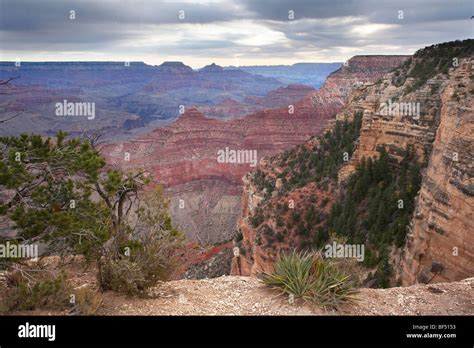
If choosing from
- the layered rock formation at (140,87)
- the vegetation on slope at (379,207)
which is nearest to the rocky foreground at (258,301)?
the vegetation on slope at (379,207)

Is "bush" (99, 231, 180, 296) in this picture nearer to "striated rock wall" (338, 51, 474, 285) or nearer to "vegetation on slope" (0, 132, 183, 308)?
"vegetation on slope" (0, 132, 183, 308)

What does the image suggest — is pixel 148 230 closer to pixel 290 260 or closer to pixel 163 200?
pixel 163 200

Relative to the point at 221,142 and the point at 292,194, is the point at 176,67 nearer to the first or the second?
the point at 221,142

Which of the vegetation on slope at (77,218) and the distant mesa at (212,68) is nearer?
the vegetation on slope at (77,218)

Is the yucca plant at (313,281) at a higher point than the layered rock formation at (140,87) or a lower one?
lower

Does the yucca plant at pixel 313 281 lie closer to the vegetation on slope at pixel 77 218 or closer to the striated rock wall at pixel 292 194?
the striated rock wall at pixel 292 194

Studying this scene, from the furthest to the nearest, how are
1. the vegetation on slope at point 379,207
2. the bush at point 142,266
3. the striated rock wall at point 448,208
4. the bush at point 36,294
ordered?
the vegetation on slope at point 379,207 < the striated rock wall at point 448,208 < the bush at point 142,266 < the bush at point 36,294
